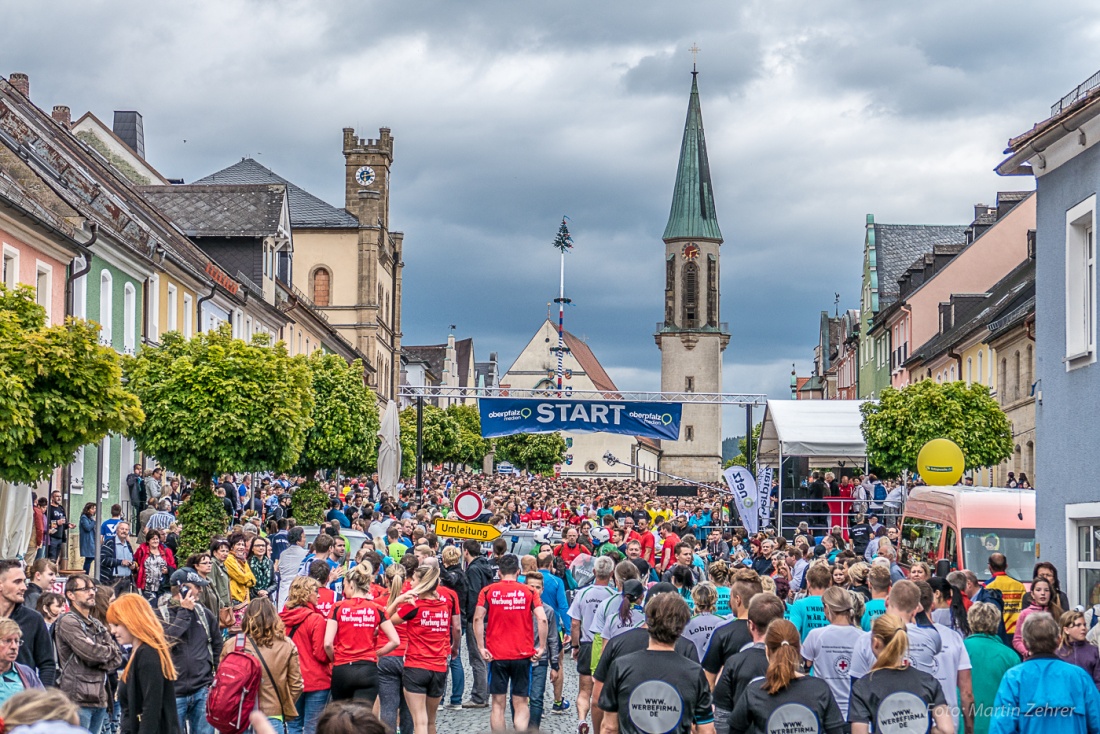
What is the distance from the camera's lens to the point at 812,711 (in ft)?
24.8

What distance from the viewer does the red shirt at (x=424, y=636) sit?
12.2m

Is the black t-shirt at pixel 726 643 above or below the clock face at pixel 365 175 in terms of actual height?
below

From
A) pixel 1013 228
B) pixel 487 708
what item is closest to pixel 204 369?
pixel 487 708

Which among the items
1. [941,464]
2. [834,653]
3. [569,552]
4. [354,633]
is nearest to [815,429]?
[941,464]

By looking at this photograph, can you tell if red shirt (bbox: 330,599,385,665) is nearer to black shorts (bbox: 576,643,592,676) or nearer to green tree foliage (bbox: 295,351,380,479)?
black shorts (bbox: 576,643,592,676)

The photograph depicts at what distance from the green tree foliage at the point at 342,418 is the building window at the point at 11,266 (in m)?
14.0

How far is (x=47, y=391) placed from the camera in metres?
19.3

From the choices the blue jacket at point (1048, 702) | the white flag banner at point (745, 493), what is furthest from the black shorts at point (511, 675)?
the white flag banner at point (745, 493)

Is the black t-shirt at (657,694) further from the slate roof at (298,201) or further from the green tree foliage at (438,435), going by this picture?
the slate roof at (298,201)

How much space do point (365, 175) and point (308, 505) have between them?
47729 mm

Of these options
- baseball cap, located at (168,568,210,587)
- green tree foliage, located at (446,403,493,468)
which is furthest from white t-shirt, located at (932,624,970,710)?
green tree foliage, located at (446,403,493,468)

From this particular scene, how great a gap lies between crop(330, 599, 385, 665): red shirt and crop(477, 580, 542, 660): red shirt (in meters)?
2.14

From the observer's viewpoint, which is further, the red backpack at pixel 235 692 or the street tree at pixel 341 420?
the street tree at pixel 341 420

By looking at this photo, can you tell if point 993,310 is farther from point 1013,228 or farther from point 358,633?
point 358,633
